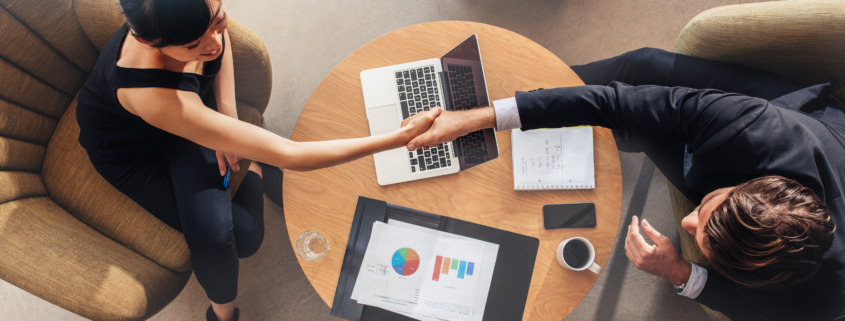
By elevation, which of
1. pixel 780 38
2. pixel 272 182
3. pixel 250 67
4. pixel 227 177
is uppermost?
pixel 780 38

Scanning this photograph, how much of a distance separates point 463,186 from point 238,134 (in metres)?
0.68

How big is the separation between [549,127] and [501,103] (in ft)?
0.54

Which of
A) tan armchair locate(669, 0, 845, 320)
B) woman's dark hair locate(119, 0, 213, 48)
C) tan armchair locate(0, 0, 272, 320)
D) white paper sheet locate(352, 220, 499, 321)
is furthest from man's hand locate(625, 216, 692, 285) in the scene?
tan armchair locate(0, 0, 272, 320)

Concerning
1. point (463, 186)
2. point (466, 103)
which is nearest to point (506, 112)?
point (466, 103)

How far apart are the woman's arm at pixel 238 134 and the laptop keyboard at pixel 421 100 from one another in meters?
0.07

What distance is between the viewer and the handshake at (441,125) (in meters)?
1.32

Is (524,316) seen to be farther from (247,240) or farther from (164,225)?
(164,225)

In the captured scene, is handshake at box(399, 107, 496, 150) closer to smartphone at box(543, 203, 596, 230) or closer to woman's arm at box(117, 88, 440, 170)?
woman's arm at box(117, 88, 440, 170)

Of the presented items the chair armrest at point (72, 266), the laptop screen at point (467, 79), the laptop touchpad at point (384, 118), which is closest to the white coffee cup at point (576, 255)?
the laptop screen at point (467, 79)

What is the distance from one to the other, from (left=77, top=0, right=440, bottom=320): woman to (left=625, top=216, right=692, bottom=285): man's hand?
0.72m

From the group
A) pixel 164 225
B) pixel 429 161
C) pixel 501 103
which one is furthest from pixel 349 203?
pixel 164 225

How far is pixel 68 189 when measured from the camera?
62.9 inches

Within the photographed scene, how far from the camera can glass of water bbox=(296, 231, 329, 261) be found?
1364 millimetres

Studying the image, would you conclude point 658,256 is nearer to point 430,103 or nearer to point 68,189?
point 430,103
